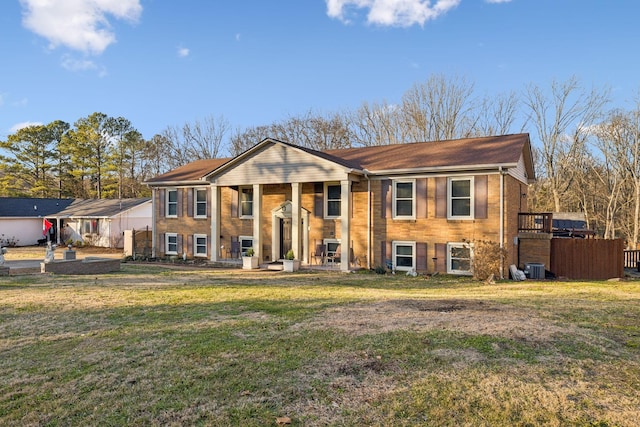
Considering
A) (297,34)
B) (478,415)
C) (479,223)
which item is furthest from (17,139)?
(478,415)

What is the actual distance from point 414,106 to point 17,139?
40.5m

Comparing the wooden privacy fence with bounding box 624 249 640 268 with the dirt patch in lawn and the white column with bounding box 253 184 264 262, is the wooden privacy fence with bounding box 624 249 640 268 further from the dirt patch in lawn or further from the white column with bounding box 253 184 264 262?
the white column with bounding box 253 184 264 262

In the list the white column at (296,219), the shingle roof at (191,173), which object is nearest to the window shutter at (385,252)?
the white column at (296,219)

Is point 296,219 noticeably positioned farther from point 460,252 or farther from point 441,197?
point 460,252

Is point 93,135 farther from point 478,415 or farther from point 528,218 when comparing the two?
point 478,415

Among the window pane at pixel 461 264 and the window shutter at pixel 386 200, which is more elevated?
the window shutter at pixel 386 200

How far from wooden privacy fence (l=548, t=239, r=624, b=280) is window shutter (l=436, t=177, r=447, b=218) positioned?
5.42 m

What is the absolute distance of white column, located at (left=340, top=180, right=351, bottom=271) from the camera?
17047mm

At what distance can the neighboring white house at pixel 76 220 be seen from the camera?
31.5 metres

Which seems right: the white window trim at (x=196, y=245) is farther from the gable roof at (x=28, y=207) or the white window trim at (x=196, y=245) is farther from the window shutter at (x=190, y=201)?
the gable roof at (x=28, y=207)

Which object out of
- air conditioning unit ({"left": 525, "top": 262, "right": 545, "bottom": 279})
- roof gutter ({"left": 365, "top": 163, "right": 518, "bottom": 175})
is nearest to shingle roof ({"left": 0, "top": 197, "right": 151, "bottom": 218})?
roof gutter ({"left": 365, "top": 163, "right": 518, "bottom": 175})

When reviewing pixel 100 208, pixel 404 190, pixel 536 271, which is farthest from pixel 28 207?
pixel 536 271

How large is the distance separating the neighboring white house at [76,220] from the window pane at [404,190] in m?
22.8

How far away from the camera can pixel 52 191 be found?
45.3 m
